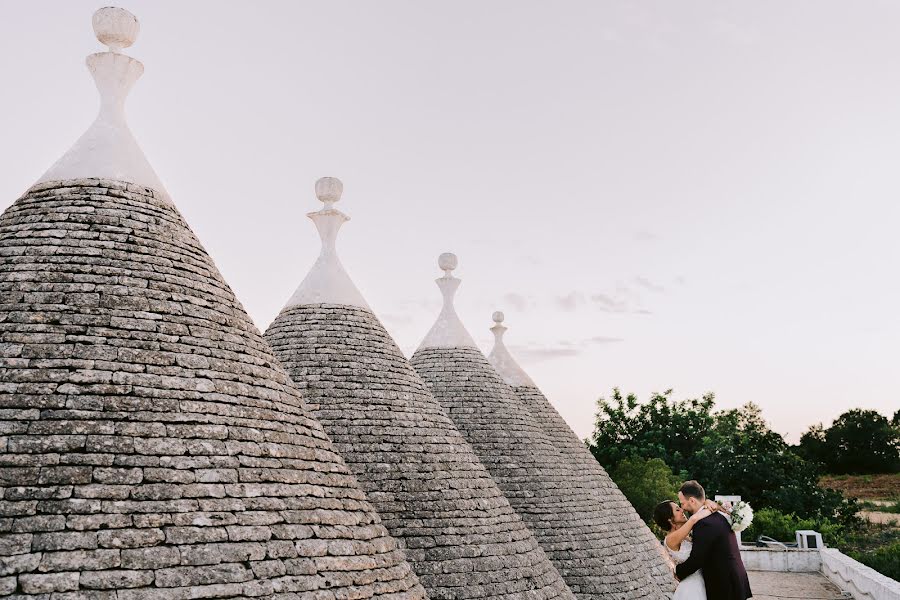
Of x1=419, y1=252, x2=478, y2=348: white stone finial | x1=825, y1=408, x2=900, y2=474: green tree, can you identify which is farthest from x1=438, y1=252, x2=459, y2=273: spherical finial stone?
x1=825, y1=408, x2=900, y2=474: green tree

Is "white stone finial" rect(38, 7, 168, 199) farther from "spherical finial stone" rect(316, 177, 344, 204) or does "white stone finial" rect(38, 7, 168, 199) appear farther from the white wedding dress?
the white wedding dress

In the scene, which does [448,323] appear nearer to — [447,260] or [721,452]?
[447,260]

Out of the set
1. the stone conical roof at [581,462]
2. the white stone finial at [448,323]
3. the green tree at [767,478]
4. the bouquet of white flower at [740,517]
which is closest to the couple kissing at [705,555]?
the bouquet of white flower at [740,517]

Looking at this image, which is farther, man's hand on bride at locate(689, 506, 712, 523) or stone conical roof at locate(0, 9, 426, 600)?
man's hand on bride at locate(689, 506, 712, 523)

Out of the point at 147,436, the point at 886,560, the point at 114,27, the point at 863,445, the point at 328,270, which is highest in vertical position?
the point at 863,445

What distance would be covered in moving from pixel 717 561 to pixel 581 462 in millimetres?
7840

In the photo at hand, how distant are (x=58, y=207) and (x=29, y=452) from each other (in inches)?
90.1

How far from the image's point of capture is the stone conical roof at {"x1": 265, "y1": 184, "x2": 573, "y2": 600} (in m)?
7.90

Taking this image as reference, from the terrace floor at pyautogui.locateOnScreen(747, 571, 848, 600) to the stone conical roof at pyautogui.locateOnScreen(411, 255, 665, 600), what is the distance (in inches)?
400

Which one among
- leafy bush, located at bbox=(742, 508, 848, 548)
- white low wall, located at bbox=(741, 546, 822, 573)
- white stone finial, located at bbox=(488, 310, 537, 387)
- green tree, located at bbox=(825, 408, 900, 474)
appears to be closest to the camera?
white stone finial, located at bbox=(488, 310, 537, 387)

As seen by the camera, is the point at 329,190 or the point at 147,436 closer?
the point at 147,436

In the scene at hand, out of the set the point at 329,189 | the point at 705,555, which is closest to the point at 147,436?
the point at 705,555

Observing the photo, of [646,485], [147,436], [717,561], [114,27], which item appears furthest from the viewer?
[646,485]

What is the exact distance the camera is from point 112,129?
22.5ft
